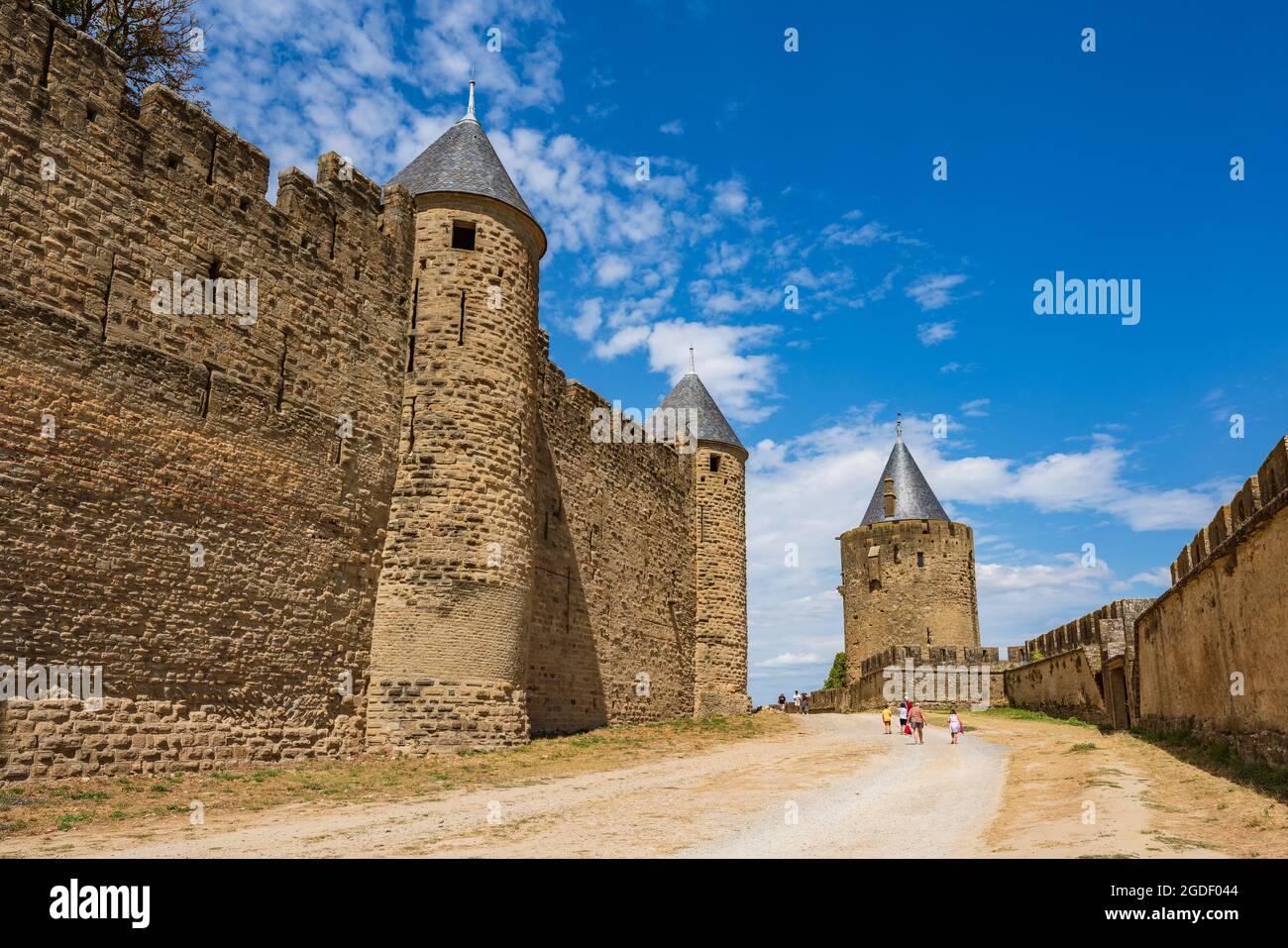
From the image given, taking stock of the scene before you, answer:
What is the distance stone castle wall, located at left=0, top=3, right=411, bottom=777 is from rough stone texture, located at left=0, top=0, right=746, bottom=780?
0.11ft

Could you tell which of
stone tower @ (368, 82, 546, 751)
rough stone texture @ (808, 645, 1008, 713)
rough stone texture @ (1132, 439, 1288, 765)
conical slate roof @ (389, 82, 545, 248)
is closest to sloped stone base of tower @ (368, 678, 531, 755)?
stone tower @ (368, 82, 546, 751)

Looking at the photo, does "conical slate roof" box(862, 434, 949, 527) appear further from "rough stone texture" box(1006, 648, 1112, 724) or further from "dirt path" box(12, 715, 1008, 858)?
"dirt path" box(12, 715, 1008, 858)

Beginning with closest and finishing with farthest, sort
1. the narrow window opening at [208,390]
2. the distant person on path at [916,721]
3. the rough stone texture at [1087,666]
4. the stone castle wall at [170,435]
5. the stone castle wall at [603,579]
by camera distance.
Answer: the stone castle wall at [170,435] < the narrow window opening at [208,390] < the stone castle wall at [603,579] < the rough stone texture at [1087,666] < the distant person on path at [916,721]

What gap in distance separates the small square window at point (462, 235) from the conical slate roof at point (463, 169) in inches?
22.5

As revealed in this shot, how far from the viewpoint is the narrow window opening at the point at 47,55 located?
10336mm

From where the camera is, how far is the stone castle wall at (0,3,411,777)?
979cm

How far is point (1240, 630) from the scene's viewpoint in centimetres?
1038

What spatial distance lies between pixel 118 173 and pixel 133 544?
4660 mm

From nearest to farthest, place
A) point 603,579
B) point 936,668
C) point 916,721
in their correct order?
1. point 916,721
2. point 603,579
3. point 936,668

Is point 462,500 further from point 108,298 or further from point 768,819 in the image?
point 768,819

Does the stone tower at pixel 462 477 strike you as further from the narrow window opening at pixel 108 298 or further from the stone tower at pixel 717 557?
the stone tower at pixel 717 557

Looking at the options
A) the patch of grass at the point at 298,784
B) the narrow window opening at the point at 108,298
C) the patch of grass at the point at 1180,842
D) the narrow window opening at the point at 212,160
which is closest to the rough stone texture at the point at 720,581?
the patch of grass at the point at 298,784

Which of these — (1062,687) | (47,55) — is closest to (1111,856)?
(47,55)

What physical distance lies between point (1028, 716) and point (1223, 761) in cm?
1715
